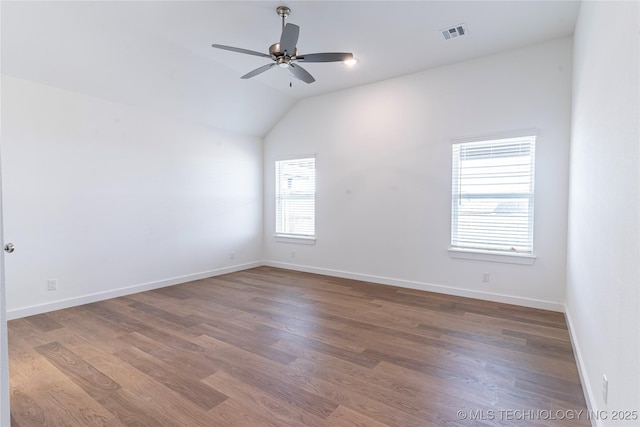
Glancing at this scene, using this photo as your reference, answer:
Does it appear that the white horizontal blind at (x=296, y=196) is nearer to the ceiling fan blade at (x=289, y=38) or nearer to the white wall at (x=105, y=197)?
the white wall at (x=105, y=197)

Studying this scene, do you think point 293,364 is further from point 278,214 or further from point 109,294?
point 278,214

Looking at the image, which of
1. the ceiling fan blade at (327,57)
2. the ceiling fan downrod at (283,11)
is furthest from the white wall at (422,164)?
the ceiling fan downrod at (283,11)

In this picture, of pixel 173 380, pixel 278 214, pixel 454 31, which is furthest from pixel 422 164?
pixel 173 380

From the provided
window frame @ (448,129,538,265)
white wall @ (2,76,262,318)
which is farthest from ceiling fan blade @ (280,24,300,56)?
white wall @ (2,76,262,318)

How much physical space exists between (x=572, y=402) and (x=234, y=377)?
2.28 m

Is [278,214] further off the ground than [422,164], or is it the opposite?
[422,164]

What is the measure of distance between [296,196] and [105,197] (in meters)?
3.03

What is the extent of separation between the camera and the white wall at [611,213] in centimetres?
116

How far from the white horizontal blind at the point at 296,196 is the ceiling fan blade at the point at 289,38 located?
2772 mm

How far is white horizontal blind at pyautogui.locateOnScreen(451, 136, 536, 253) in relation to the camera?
3.83m

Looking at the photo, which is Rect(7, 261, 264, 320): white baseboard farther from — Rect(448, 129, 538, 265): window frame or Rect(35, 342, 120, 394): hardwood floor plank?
Rect(448, 129, 538, 265): window frame

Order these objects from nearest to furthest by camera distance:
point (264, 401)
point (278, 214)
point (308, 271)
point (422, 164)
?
point (264, 401), point (422, 164), point (308, 271), point (278, 214)

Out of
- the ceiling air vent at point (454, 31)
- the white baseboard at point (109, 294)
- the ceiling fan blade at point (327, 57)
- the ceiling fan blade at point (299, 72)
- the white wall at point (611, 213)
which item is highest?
the ceiling air vent at point (454, 31)

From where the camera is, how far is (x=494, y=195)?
13.2ft
